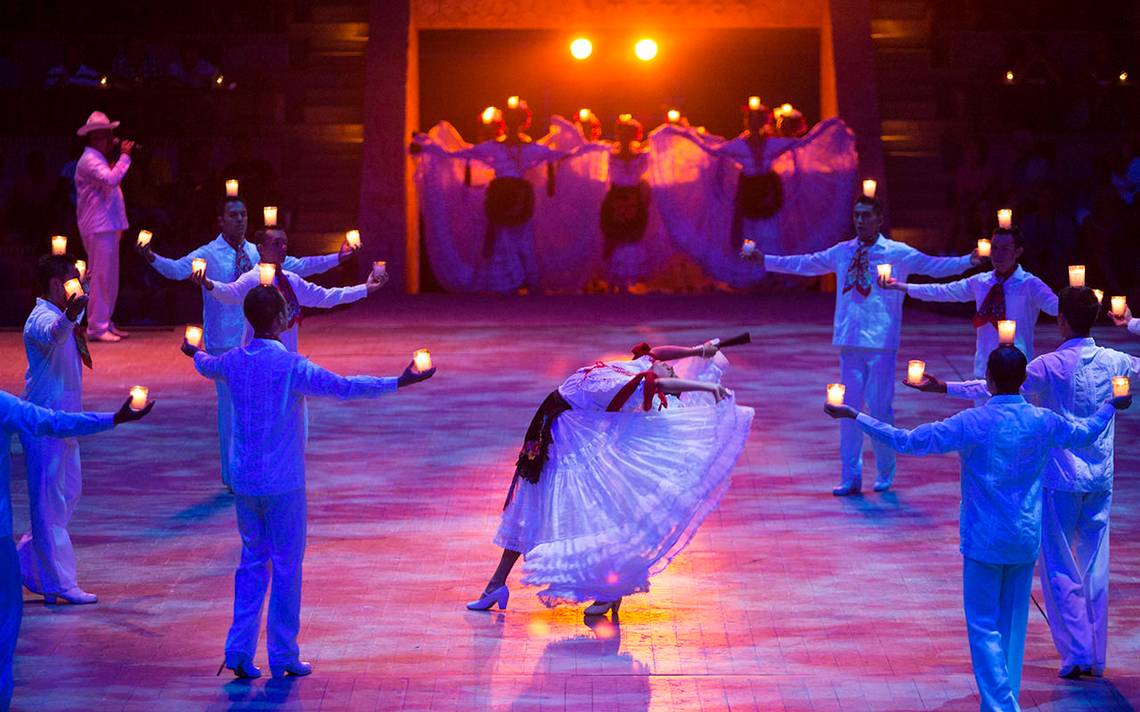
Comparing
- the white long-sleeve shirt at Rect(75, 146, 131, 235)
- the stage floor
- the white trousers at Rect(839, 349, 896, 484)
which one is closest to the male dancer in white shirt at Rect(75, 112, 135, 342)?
the white long-sleeve shirt at Rect(75, 146, 131, 235)

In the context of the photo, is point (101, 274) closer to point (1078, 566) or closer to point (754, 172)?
point (754, 172)

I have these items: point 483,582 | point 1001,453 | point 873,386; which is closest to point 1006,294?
point 873,386

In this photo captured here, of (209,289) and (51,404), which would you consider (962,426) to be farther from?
(209,289)

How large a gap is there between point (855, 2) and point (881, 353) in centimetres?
1309

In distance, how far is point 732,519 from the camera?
10.5 metres

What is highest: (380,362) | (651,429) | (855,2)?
(855,2)

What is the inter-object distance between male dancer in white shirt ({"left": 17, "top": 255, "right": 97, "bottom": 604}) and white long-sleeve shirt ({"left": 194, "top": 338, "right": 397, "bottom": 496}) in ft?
4.12

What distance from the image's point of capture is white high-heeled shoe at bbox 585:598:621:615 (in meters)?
8.37

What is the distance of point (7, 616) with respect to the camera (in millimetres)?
6746

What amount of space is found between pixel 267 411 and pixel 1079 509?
3.25 m

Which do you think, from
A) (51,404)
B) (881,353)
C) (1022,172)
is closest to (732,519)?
(881,353)

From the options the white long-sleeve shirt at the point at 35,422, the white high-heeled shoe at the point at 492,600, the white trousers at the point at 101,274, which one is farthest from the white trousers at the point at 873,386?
the white trousers at the point at 101,274

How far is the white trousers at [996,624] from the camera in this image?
21.7 feet

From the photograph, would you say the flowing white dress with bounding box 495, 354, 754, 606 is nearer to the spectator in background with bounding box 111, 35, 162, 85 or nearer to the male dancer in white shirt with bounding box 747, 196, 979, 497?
the male dancer in white shirt with bounding box 747, 196, 979, 497
